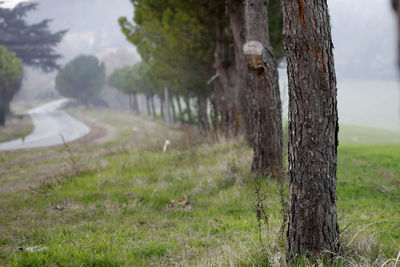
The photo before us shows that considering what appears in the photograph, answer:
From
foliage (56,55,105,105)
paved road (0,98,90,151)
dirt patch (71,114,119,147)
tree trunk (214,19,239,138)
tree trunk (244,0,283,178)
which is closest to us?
tree trunk (244,0,283,178)

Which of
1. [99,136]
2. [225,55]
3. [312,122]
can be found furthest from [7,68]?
[312,122]

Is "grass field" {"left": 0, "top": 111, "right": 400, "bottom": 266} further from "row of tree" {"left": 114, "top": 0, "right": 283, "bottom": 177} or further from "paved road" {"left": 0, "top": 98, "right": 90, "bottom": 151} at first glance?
"paved road" {"left": 0, "top": 98, "right": 90, "bottom": 151}

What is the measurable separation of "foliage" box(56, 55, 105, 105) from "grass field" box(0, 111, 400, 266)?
58.1 meters

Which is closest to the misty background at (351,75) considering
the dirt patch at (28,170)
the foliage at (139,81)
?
the dirt patch at (28,170)

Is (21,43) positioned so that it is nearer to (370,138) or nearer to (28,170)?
(28,170)

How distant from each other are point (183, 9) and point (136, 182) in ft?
23.2

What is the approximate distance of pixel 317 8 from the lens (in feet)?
9.24

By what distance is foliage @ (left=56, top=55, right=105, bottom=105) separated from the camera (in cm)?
6181

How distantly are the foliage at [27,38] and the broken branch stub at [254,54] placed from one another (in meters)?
33.5

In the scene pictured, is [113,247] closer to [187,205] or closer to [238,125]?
[187,205]

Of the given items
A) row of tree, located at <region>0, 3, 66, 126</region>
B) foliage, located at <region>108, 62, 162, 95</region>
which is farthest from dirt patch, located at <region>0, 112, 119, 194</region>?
foliage, located at <region>108, 62, 162, 95</region>

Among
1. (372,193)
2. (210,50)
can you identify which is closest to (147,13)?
(210,50)

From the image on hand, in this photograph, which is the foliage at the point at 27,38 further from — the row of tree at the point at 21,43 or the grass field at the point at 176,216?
the grass field at the point at 176,216

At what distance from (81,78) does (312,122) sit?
6500cm
